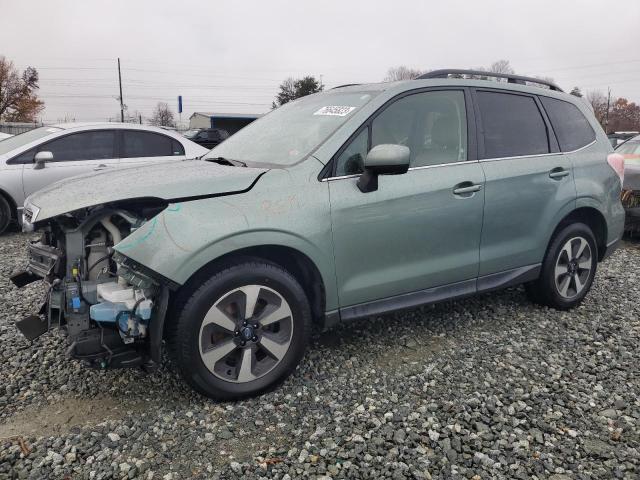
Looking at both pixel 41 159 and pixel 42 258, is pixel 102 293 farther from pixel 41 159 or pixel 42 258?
pixel 41 159

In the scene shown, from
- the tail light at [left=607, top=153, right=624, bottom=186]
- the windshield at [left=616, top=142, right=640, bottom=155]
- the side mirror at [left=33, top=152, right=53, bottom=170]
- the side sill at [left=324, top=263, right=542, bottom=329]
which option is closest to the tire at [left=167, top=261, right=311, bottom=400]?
the side sill at [left=324, top=263, right=542, bottom=329]

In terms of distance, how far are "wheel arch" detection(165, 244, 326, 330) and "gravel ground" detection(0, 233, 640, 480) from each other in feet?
1.68

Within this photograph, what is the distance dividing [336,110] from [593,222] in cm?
253

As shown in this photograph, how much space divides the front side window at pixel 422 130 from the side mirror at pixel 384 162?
11 centimetres

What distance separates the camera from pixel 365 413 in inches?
108

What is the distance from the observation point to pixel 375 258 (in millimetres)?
3098

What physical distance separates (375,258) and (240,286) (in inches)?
34.4

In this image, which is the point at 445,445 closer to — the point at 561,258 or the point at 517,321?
the point at 517,321

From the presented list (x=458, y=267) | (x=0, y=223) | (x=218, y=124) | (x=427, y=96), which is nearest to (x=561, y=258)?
(x=458, y=267)

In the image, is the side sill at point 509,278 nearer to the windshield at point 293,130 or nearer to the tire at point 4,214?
the windshield at point 293,130

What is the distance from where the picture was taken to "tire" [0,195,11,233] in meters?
6.91

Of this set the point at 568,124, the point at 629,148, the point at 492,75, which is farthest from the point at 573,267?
the point at 629,148

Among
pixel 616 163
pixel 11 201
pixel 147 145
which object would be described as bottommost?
pixel 11 201

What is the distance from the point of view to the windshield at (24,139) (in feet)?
23.4
